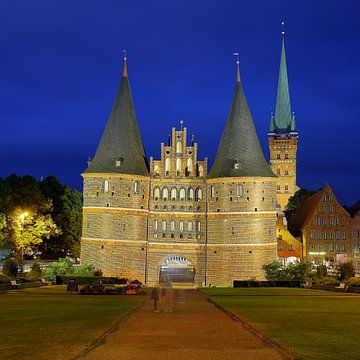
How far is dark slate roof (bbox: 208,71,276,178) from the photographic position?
72.7 m

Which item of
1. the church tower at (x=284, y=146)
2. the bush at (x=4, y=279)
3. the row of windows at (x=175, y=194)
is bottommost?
the bush at (x=4, y=279)

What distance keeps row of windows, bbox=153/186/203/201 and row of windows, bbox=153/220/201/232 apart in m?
2.55

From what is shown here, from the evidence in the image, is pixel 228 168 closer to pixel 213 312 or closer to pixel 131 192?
pixel 131 192

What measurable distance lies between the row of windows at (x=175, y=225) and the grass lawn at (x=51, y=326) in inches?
1664

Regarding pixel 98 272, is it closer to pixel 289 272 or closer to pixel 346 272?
pixel 289 272

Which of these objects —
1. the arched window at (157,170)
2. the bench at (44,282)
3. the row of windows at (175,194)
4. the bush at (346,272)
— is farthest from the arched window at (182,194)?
the bush at (346,272)

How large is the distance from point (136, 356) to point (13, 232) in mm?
62474

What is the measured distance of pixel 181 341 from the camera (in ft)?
61.4

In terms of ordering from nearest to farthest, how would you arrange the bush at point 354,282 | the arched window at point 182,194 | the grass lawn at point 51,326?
1. the grass lawn at point 51,326
2. the bush at point 354,282
3. the arched window at point 182,194

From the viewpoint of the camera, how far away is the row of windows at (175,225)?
7569cm

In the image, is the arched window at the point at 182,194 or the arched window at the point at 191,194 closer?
the arched window at the point at 191,194

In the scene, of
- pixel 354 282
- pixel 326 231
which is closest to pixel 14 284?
pixel 354 282

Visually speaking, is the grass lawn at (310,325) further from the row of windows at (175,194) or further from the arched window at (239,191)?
the row of windows at (175,194)

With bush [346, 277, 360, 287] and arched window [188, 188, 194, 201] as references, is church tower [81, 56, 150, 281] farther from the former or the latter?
bush [346, 277, 360, 287]
